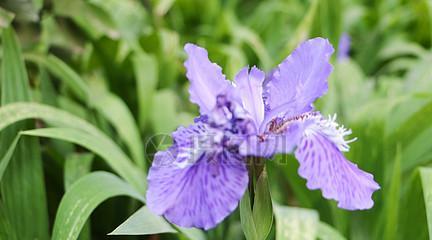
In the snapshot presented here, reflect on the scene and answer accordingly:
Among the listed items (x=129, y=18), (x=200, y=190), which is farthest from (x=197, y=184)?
(x=129, y=18)

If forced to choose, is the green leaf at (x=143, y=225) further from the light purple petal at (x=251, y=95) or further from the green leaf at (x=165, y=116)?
Result: the green leaf at (x=165, y=116)

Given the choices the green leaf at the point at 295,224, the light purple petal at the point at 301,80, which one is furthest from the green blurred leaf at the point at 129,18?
the light purple petal at the point at 301,80

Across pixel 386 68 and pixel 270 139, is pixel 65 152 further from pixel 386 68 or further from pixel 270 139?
pixel 386 68

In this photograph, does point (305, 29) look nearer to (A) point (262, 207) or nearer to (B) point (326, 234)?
(B) point (326, 234)

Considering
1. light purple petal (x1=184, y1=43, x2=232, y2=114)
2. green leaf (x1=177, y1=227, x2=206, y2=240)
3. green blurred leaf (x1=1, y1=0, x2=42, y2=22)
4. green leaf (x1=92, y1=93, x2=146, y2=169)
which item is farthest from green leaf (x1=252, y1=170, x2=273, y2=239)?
green blurred leaf (x1=1, y1=0, x2=42, y2=22)

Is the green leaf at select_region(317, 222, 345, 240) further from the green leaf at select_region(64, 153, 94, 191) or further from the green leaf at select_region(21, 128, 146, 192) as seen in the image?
the green leaf at select_region(64, 153, 94, 191)

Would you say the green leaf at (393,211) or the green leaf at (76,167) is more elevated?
the green leaf at (76,167)
